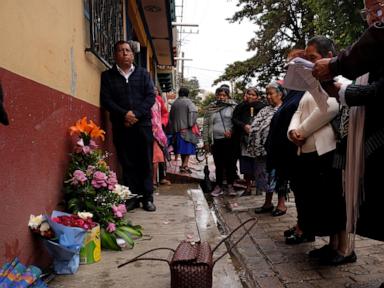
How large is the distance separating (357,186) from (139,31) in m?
7.25

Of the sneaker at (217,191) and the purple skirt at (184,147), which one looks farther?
the purple skirt at (184,147)

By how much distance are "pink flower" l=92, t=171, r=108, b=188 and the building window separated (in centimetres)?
136

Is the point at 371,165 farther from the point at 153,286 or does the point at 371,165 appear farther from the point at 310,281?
the point at 153,286

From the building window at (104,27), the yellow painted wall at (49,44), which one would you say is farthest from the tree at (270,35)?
the yellow painted wall at (49,44)

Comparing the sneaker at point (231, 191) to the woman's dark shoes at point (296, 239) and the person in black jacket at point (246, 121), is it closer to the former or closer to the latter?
the person in black jacket at point (246, 121)

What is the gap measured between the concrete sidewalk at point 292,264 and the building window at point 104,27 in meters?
2.54

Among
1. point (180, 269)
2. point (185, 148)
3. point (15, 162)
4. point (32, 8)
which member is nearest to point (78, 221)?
point (15, 162)

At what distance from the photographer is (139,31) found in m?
8.65

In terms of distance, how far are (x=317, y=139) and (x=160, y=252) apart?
154cm

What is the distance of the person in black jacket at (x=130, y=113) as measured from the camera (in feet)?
13.8

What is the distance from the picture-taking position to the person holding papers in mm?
3016

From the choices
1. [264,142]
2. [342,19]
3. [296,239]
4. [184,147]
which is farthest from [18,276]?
[342,19]

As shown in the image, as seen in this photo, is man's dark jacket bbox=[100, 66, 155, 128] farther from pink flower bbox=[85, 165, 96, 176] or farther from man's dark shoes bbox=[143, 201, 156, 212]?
pink flower bbox=[85, 165, 96, 176]

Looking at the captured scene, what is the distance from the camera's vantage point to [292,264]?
3393 mm
